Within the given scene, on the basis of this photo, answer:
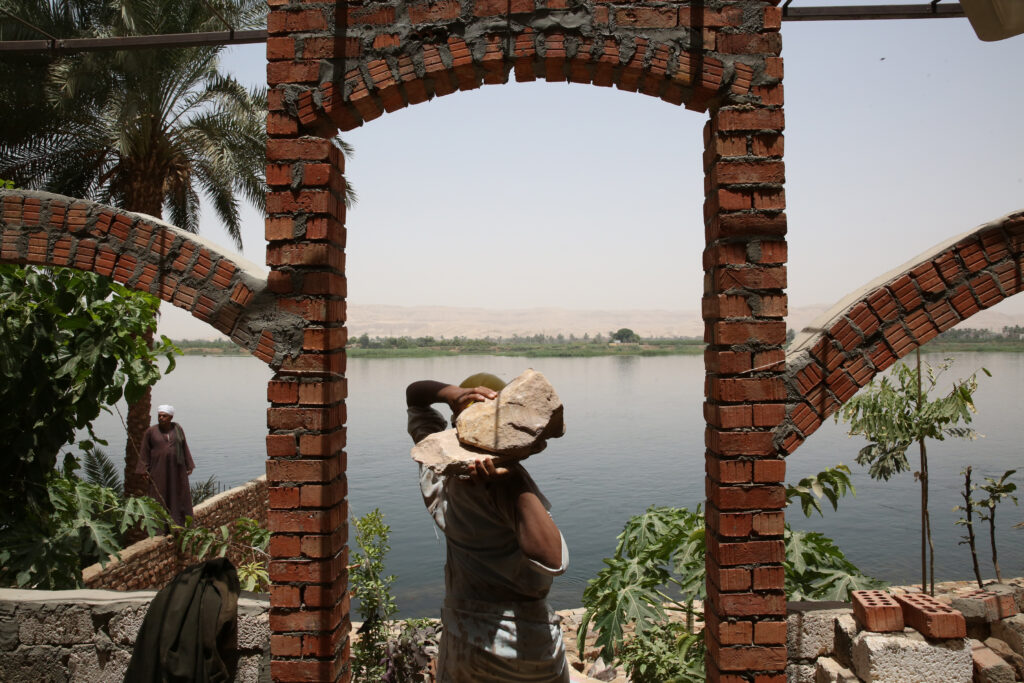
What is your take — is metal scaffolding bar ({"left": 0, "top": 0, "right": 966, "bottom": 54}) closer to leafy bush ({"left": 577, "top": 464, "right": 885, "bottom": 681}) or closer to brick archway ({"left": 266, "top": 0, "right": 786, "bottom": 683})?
brick archway ({"left": 266, "top": 0, "right": 786, "bottom": 683})

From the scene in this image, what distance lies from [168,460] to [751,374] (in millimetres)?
7981

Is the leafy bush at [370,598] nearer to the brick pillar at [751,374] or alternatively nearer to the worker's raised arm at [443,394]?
the worker's raised arm at [443,394]

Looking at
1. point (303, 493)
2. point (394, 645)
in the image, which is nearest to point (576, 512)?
point (394, 645)

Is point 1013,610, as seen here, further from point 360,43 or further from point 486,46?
point 360,43

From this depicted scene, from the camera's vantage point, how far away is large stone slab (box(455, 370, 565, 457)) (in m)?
2.43

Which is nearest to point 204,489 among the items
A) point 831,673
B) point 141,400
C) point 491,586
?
point 141,400

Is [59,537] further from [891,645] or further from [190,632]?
[891,645]

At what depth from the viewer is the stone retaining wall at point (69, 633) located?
12.8ft

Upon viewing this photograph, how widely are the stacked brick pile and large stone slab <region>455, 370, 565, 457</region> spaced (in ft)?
7.58

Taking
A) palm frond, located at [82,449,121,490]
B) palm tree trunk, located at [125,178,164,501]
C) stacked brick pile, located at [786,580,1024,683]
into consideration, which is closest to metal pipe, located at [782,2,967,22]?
stacked brick pile, located at [786,580,1024,683]

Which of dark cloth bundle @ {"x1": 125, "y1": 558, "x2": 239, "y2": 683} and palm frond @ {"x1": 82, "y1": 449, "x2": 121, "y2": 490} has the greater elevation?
dark cloth bundle @ {"x1": 125, "y1": 558, "x2": 239, "y2": 683}

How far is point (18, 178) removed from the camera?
1067cm

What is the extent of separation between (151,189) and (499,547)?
10.3 meters

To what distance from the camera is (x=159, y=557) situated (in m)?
8.32
